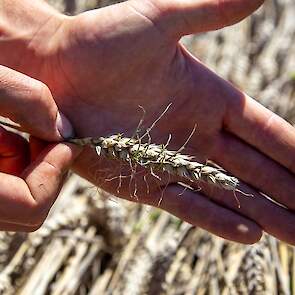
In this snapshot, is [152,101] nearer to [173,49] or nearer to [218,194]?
[173,49]

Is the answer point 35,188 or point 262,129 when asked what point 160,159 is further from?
point 262,129

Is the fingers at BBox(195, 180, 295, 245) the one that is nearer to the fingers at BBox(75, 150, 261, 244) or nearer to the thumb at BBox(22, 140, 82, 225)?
the fingers at BBox(75, 150, 261, 244)

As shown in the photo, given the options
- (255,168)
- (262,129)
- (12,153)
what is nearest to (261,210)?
(255,168)

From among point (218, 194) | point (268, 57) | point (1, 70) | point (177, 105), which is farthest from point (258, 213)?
point (268, 57)

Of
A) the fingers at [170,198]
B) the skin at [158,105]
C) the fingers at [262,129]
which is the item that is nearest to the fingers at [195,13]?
the skin at [158,105]

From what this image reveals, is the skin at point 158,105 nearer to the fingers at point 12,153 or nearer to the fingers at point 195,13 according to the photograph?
the fingers at point 195,13

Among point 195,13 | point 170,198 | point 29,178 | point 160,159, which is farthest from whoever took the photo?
point 170,198
